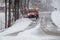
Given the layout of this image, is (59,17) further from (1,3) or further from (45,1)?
(1,3)

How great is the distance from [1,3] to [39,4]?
2.88 metres

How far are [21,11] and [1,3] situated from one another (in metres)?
4.20

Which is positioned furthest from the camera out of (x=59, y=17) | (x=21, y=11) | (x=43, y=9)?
(x=43, y=9)

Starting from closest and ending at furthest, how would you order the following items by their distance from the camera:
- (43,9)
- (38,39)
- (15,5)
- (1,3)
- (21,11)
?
(38,39)
(15,5)
(21,11)
(43,9)
(1,3)

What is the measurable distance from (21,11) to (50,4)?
9.29 ft

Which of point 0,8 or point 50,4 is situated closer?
point 50,4

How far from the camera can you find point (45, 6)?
35.9 feet

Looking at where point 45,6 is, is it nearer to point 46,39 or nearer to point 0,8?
point 0,8

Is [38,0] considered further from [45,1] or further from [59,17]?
[59,17]

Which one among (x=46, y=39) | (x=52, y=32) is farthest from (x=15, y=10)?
(x=46, y=39)

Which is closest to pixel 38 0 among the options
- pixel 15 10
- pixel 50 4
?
pixel 50 4

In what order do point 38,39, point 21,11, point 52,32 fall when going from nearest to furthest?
point 38,39 → point 52,32 → point 21,11

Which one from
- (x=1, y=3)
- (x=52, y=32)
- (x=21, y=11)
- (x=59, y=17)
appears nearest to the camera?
(x=52, y=32)

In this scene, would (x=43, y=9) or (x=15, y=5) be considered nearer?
(x=15, y=5)
